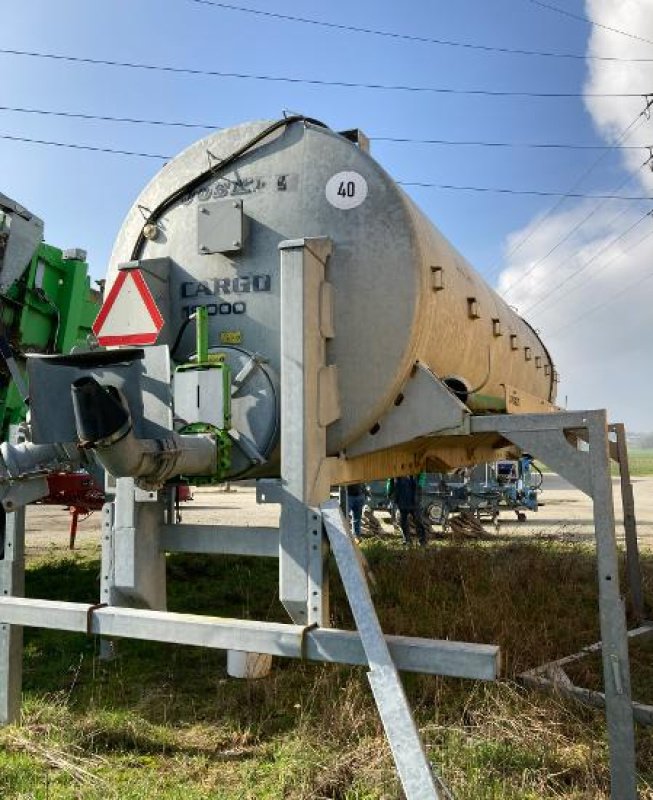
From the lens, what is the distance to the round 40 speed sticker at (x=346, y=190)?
3.78 meters

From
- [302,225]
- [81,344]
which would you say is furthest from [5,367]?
[302,225]

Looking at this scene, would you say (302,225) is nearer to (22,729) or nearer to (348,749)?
(348,749)

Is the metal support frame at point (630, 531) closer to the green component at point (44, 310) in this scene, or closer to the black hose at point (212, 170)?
the black hose at point (212, 170)

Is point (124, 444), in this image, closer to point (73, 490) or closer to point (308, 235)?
point (308, 235)

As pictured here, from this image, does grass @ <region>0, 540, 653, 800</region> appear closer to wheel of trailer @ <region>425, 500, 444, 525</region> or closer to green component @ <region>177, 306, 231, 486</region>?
green component @ <region>177, 306, 231, 486</region>

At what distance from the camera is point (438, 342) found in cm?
417

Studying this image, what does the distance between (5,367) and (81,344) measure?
3.26 feet

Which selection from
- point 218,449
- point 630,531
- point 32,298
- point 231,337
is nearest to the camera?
point 218,449

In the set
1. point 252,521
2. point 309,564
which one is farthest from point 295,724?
point 252,521

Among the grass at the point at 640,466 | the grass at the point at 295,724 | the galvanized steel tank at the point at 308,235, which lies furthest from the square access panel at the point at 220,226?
the grass at the point at 640,466

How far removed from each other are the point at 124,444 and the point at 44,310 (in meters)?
3.66

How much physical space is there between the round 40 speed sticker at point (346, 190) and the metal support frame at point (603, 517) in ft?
4.36

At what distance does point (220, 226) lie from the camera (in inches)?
156

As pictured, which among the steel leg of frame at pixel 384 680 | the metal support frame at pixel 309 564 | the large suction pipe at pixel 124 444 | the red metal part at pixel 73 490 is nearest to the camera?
the steel leg of frame at pixel 384 680
